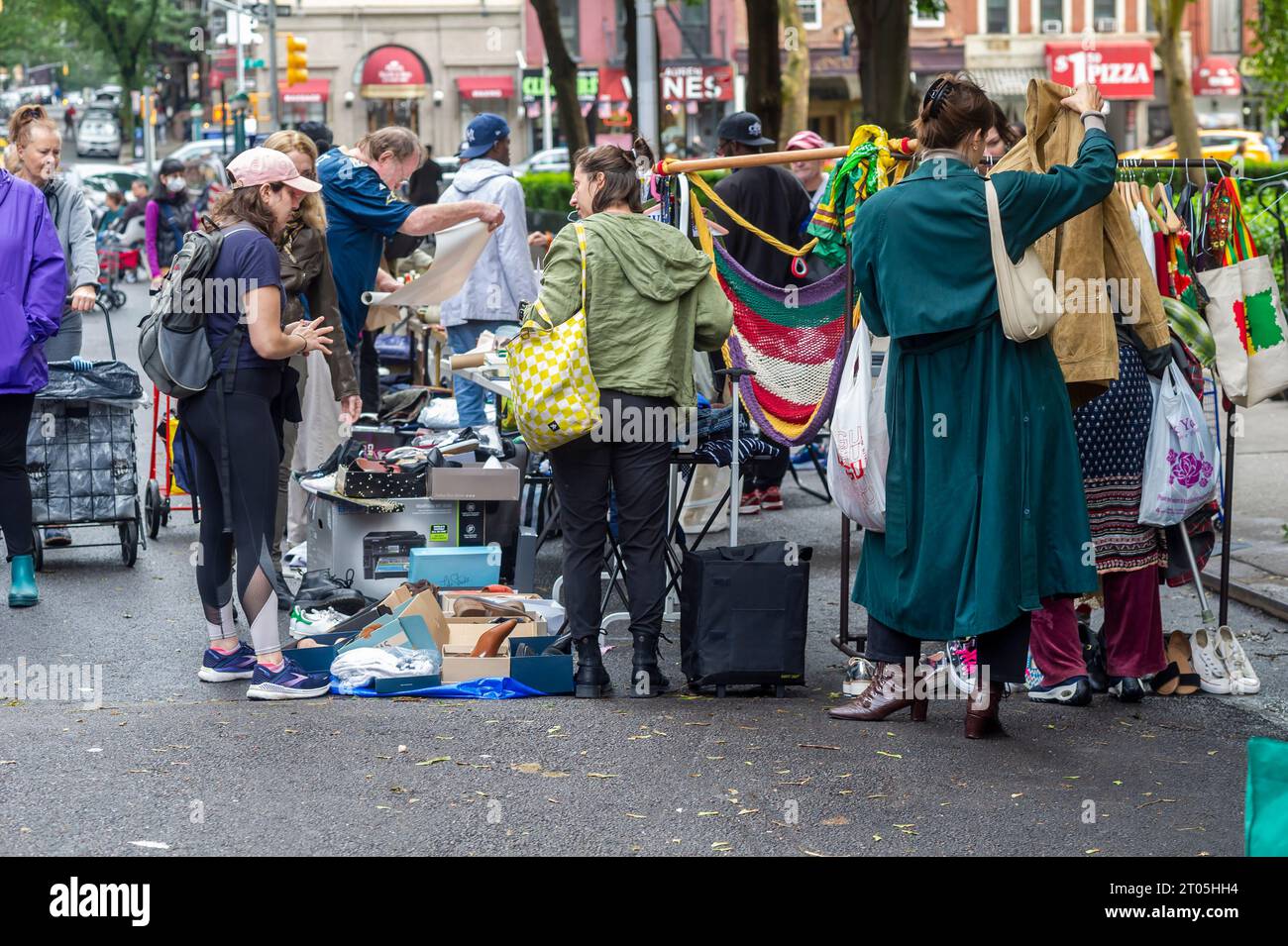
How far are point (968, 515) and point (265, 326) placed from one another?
98.3 inches

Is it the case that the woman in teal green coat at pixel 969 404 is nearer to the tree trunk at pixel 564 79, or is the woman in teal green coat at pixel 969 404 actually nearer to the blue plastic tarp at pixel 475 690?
the blue plastic tarp at pixel 475 690

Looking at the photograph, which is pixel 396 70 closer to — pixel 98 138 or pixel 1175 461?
pixel 98 138

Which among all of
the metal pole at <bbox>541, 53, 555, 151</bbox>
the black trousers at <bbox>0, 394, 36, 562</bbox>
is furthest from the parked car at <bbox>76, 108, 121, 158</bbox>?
the black trousers at <bbox>0, 394, 36, 562</bbox>

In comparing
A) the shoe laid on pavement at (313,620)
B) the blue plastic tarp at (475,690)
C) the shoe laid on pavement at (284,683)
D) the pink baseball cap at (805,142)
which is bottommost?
the blue plastic tarp at (475,690)

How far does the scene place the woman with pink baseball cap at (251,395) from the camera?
6.01 meters

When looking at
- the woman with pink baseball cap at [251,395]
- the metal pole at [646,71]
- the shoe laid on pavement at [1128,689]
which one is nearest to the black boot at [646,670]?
the woman with pink baseball cap at [251,395]

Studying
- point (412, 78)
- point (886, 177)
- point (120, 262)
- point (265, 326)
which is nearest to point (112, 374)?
point (265, 326)

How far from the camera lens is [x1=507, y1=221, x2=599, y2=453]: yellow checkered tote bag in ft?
19.8

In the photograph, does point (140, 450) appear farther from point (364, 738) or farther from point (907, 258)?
point (907, 258)

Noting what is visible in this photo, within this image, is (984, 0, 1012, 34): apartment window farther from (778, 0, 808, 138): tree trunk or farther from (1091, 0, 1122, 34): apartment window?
(778, 0, 808, 138): tree trunk

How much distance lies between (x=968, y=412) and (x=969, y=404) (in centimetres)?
3

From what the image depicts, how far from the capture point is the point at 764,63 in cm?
1816

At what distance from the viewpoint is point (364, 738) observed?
5.73 metres

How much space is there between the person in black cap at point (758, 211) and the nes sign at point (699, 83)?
4292 cm
